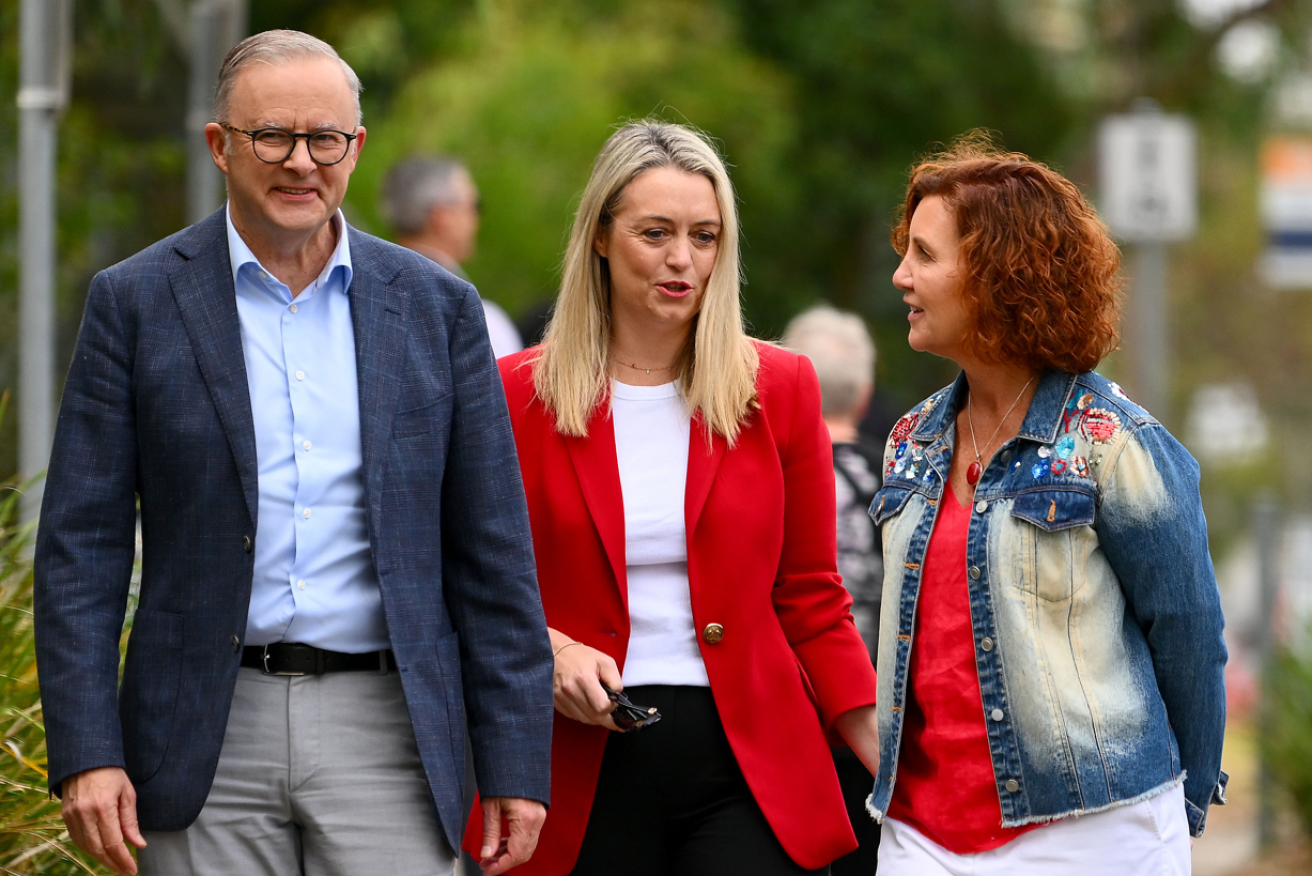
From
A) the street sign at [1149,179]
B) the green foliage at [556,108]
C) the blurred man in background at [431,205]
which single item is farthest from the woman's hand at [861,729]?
A: the green foliage at [556,108]

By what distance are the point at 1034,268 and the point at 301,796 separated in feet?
5.22

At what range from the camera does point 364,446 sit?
3236 mm

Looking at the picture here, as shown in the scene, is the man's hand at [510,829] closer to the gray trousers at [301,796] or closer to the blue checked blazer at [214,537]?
the blue checked blazer at [214,537]

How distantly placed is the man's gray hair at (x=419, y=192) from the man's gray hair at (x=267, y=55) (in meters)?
4.35

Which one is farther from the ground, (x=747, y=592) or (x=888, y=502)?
(x=888, y=502)

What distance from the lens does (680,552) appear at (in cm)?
377

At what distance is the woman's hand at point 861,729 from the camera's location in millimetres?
3836

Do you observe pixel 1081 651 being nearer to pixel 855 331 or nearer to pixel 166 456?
A: pixel 166 456

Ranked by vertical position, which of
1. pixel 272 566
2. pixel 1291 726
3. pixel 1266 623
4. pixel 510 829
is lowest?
pixel 1291 726

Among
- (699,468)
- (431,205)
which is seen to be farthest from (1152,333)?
(699,468)

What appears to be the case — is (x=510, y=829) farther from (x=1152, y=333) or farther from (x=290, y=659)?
(x=1152, y=333)

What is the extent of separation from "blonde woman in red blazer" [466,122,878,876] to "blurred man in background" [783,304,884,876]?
395mm

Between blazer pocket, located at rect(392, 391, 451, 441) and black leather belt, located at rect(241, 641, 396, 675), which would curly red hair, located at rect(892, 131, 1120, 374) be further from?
black leather belt, located at rect(241, 641, 396, 675)

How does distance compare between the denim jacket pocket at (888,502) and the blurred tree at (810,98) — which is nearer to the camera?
the denim jacket pocket at (888,502)
